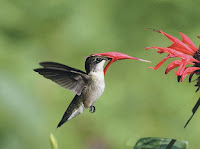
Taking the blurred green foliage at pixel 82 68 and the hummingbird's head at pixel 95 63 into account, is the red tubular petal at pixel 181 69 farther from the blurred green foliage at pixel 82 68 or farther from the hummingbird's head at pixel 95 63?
the blurred green foliage at pixel 82 68

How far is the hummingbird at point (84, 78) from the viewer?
1.05 m

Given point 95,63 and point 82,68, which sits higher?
A: point 95,63

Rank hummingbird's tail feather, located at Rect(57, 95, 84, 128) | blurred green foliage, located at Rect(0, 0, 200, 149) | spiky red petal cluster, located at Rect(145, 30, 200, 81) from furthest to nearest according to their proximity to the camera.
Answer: blurred green foliage, located at Rect(0, 0, 200, 149) < hummingbird's tail feather, located at Rect(57, 95, 84, 128) < spiky red petal cluster, located at Rect(145, 30, 200, 81)

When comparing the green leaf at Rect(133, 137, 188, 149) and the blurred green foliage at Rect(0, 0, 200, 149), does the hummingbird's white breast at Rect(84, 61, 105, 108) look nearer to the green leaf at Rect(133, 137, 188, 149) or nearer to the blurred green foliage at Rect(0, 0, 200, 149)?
the green leaf at Rect(133, 137, 188, 149)

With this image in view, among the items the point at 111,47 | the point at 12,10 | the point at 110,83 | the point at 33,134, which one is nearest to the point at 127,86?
the point at 110,83

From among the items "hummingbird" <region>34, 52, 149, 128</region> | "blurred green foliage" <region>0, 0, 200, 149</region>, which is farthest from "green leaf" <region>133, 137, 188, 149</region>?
"blurred green foliage" <region>0, 0, 200, 149</region>

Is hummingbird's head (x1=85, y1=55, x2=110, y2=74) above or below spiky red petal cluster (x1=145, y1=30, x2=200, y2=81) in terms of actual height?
above

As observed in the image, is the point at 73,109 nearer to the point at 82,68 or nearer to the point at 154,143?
the point at 154,143

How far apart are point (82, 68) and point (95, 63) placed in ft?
6.44

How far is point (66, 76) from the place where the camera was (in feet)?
3.73

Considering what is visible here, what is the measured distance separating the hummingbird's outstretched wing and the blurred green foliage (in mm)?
1011

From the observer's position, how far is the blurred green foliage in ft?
8.05

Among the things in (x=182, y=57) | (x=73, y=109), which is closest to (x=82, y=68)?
(x=73, y=109)

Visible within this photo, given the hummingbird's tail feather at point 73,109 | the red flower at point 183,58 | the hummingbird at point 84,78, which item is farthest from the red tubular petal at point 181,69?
the hummingbird's tail feather at point 73,109
